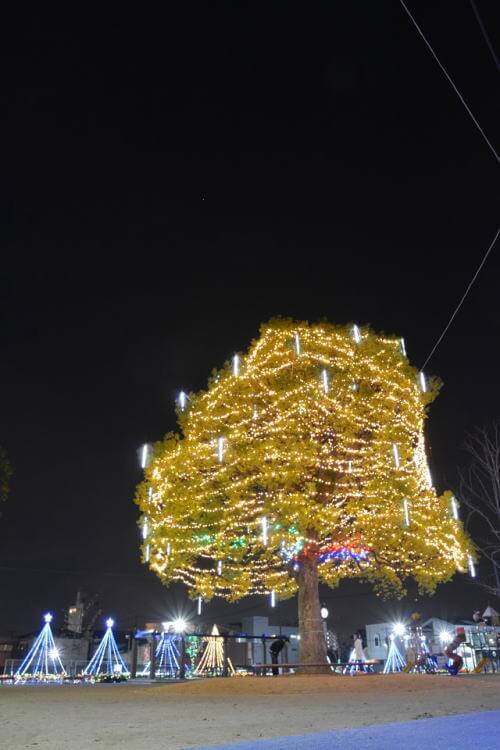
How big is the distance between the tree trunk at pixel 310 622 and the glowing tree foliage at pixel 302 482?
0.03m

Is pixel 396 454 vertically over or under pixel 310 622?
over

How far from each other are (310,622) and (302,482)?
339 cm

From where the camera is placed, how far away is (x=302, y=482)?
14367mm

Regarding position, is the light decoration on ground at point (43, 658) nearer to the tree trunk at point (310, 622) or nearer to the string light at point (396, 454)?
the tree trunk at point (310, 622)

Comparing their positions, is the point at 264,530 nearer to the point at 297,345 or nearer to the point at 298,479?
the point at 298,479

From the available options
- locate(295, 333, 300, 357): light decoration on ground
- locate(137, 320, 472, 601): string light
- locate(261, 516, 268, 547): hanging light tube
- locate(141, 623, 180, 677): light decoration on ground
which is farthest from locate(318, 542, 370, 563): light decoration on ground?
locate(141, 623, 180, 677): light decoration on ground

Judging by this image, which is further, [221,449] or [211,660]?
[211,660]

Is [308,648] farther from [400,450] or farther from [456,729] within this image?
[456,729]

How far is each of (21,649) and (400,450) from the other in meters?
45.0

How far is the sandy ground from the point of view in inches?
194

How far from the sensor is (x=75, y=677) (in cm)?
2238

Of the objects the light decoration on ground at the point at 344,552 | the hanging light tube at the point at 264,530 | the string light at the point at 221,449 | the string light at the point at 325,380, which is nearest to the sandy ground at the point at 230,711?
the hanging light tube at the point at 264,530

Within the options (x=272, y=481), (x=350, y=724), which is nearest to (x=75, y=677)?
(x=272, y=481)

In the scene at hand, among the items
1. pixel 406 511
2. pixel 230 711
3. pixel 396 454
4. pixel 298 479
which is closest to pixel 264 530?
pixel 298 479
